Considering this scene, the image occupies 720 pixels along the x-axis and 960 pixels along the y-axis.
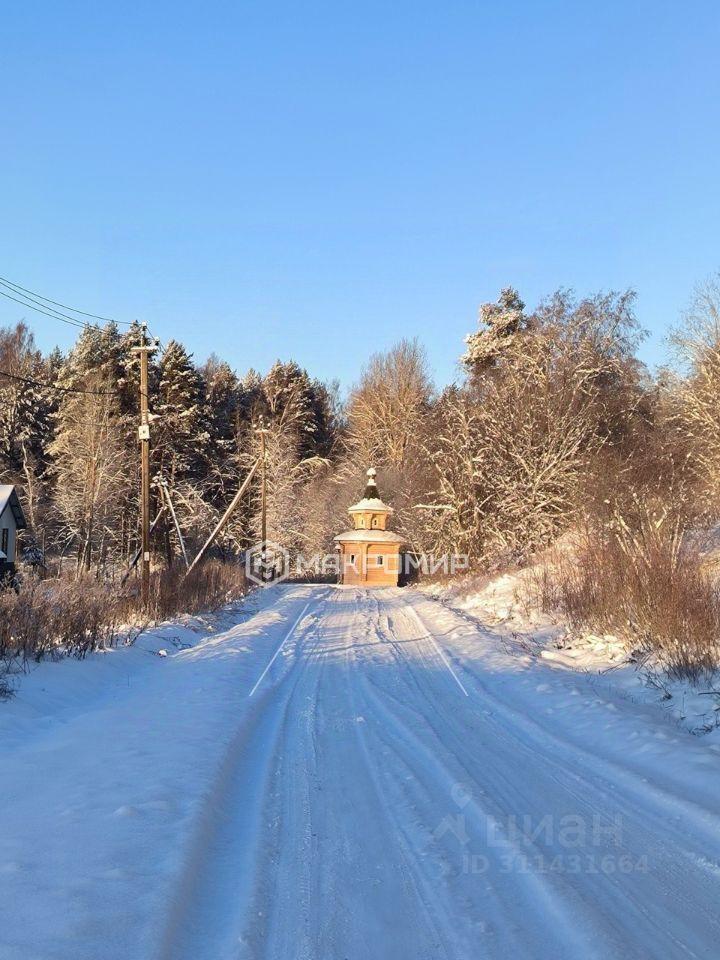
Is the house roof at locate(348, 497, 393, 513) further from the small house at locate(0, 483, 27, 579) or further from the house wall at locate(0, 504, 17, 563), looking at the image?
the house wall at locate(0, 504, 17, 563)

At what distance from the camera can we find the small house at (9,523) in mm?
37406

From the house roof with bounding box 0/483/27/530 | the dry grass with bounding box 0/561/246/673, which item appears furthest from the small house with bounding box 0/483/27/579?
the dry grass with bounding box 0/561/246/673

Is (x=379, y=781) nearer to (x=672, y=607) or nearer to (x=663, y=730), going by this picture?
(x=663, y=730)

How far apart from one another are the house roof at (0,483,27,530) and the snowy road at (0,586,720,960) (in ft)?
105

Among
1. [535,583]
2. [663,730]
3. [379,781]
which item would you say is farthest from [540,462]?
[379,781]

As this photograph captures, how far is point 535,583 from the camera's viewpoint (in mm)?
17594

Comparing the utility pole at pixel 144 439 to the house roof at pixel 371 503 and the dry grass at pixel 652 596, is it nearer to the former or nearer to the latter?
the dry grass at pixel 652 596

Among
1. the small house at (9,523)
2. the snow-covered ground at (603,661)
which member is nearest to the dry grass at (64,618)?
the snow-covered ground at (603,661)

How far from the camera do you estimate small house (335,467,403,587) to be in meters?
45.0

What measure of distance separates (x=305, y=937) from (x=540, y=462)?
95.2 feet

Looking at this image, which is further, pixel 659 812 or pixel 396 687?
pixel 396 687

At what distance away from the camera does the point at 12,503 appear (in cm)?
3975

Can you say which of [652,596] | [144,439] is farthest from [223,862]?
[144,439]

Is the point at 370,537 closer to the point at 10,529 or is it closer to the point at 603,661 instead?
the point at 10,529
